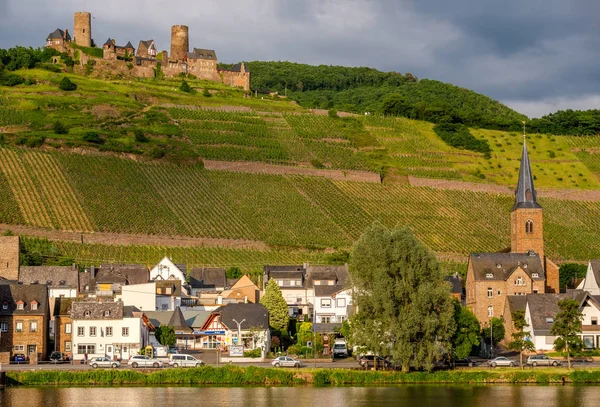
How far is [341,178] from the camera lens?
149 m

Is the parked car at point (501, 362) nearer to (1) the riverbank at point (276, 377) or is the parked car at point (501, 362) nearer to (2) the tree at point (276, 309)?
(1) the riverbank at point (276, 377)

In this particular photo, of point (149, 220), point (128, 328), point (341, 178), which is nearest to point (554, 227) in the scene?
point (341, 178)

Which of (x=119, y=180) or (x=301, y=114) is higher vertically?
(x=301, y=114)

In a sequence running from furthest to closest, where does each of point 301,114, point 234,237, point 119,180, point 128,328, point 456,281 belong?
point 301,114
point 119,180
point 234,237
point 456,281
point 128,328

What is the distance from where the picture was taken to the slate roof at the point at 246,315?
8088cm

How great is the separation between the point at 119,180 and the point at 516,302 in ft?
195

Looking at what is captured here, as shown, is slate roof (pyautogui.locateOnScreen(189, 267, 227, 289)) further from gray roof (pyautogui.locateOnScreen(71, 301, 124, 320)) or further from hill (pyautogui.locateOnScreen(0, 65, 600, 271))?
gray roof (pyautogui.locateOnScreen(71, 301, 124, 320))

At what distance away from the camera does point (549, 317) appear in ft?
266

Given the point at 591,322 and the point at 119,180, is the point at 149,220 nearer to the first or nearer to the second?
the point at 119,180

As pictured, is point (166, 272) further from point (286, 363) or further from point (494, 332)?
point (286, 363)

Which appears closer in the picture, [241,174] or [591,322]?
[591,322]

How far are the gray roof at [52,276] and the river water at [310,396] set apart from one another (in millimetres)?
32050

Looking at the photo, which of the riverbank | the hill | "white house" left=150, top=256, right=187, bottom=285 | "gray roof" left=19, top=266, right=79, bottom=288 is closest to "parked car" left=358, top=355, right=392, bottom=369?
the riverbank

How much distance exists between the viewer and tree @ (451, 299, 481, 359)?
7056 cm
